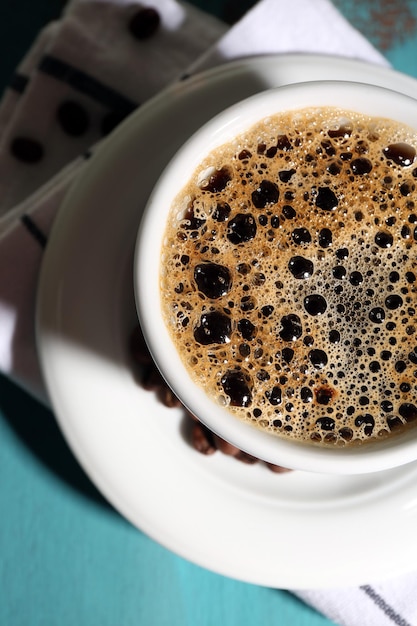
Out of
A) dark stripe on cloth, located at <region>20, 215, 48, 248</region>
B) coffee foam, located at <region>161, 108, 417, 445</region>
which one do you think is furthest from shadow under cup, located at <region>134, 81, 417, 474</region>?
dark stripe on cloth, located at <region>20, 215, 48, 248</region>

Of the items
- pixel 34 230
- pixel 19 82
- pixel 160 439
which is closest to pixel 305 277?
pixel 160 439

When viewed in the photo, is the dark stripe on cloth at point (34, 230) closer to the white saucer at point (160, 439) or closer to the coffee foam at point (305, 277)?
the white saucer at point (160, 439)

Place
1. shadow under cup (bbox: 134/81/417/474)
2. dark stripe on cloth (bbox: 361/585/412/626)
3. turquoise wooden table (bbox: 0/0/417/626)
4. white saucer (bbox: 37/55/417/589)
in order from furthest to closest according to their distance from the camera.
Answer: turquoise wooden table (bbox: 0/0/417/626)
dark stripe on cloth (bbox: 361/585/412/626)
white saucer (bbox: 37/55/417/589)
shadow under cup (bbox: 134/81/417/474)

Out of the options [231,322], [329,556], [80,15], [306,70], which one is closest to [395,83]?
[306,70]

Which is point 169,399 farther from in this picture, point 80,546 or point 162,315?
point 80,546

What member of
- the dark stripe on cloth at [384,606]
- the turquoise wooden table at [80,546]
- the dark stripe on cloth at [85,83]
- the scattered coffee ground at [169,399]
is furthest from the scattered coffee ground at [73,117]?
the dark stripe on cloth at [384,606]

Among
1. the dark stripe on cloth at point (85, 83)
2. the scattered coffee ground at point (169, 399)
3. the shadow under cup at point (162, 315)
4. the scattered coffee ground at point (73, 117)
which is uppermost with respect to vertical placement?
the shadow under cup at point (162, 315)

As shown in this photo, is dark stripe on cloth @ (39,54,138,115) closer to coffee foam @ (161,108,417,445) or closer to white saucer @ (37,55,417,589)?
white saucer @ (37,55,417,589)
